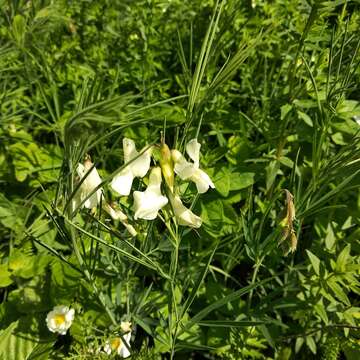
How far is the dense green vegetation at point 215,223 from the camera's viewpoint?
107 cm

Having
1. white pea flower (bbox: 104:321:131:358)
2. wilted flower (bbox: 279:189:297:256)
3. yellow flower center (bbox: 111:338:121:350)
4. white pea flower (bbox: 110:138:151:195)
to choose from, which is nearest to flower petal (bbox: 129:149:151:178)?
white pea flower (bbox: 110:138:151:195)

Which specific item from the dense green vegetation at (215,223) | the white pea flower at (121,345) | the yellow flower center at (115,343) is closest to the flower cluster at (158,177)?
the dense green vegetation at (215,223)

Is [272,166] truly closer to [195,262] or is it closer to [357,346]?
[195,262]

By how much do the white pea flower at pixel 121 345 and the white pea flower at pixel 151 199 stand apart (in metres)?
0.47

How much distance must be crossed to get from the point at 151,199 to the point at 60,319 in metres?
0.67

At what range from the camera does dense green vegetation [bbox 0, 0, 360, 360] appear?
107 cm

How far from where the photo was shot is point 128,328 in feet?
3.71

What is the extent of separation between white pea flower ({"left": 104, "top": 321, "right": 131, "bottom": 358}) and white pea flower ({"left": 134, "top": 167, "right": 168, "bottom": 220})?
18.3 inches

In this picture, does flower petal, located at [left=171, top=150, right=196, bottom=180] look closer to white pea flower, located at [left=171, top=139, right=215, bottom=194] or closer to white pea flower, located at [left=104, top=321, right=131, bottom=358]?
white pea flower, located at [left=171, top=139, right=215, bottom=194]

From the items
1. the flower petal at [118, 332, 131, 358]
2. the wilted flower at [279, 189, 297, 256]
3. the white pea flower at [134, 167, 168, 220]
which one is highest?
the white pea flower at [134, 167, 168, 220]

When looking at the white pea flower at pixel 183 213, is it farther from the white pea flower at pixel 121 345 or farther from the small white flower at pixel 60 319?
the small white flower at pixel 60 319

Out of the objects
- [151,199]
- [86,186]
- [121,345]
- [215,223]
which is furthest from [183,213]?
[121,345]

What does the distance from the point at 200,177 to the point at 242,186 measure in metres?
0.57

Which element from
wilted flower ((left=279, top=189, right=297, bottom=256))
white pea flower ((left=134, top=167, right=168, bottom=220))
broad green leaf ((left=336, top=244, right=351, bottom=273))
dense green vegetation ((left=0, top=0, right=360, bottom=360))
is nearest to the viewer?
white pea flower ((left=134, top=167, right=168, bottom=220))
